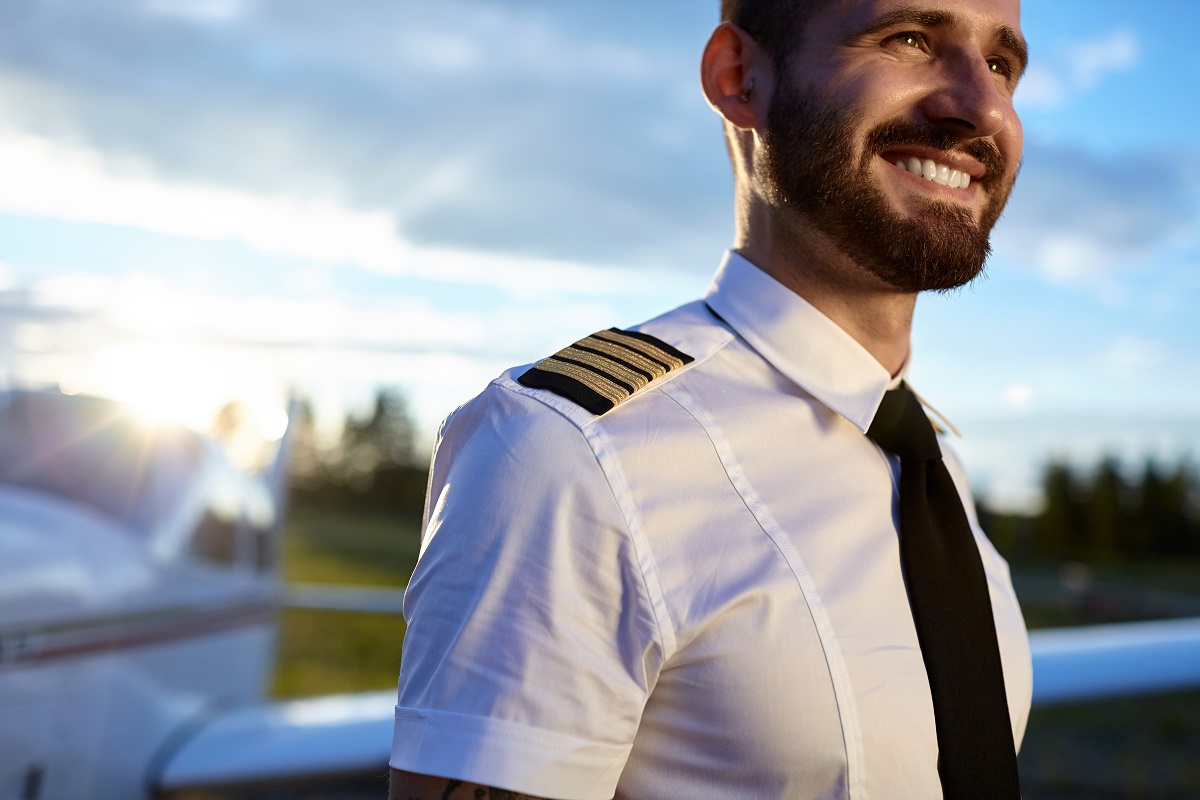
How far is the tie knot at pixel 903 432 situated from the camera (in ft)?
5.14

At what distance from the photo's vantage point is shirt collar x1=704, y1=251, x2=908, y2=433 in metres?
1.53

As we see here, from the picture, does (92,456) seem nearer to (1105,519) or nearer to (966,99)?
(966,99)

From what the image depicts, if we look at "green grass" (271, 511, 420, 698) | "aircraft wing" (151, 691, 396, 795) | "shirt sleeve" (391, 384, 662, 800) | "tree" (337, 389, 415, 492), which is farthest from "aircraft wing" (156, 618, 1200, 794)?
"tree" (337, 389, 415, 492)

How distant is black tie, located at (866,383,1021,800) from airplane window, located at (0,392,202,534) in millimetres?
4094

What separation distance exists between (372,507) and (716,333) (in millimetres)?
57794

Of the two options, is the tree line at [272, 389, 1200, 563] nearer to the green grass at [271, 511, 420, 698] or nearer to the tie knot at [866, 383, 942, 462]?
the green grass at [271, 511, 420, 698]

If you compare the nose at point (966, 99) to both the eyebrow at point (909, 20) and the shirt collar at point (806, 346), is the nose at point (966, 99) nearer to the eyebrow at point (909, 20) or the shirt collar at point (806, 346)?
the eyebrow at point (909, 20)

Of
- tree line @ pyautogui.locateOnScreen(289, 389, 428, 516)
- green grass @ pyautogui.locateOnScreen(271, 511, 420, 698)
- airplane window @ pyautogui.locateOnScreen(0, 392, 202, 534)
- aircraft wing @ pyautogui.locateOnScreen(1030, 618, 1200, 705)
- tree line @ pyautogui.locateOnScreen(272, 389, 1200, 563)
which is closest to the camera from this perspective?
airplane window @ pyautogui.locateOnScreen(0, 392, 202, 534)

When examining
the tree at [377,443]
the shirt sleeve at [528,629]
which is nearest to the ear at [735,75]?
the shirt sleeve at [528,629]

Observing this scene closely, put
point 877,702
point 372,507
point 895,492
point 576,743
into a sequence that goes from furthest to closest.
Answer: point 372,507 < point 895,492 < point 877,702 < point 576,743

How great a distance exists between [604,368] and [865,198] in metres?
0.52

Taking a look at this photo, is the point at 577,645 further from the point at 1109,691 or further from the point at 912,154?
the point at 1109,691

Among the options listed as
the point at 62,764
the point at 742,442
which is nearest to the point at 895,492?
the point at 742,442

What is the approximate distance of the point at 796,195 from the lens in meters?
1.59
